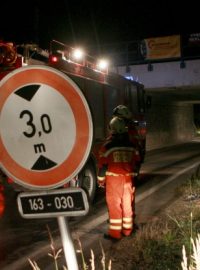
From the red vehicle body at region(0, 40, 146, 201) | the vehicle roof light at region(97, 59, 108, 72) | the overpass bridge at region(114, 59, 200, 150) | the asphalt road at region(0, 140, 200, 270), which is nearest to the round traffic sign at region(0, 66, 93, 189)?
the asphalt road at region(0, 140, 200, 270)

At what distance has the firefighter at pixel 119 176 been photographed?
711 centimetres

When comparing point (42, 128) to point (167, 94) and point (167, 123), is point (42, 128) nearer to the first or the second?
point (167, 94)

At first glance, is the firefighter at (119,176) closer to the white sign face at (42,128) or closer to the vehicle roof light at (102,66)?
the white sign face at (42,128)

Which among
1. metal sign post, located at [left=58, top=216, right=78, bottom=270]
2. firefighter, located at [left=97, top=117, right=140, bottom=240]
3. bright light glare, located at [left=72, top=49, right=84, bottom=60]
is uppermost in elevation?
bright light glare, located at [left=72, top=49, right=84, bottom=60]

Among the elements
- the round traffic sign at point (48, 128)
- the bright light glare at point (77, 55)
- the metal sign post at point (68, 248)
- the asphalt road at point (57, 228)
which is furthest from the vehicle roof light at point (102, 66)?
the metal sign post at point (68, 248)

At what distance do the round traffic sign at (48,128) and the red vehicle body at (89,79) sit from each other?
17.1ft

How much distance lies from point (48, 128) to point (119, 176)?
4435mm

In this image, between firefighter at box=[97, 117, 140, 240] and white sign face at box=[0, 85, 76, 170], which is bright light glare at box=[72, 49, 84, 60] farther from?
white sign face at box=[0, 85, 76, 170]

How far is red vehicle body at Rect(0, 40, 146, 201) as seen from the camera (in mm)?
8945

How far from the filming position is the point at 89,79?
36.0 feet

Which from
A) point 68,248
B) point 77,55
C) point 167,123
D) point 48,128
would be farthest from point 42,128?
point 167,123

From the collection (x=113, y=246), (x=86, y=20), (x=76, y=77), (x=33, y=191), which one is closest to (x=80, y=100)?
(x=33, y=191)

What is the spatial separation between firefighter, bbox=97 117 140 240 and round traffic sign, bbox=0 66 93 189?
433 centimetres

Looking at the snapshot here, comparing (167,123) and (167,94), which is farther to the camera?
(167,123)
